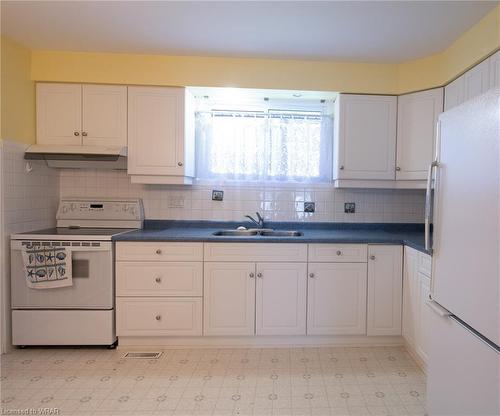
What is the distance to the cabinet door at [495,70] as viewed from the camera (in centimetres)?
174

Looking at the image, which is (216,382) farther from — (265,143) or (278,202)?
(265,143)

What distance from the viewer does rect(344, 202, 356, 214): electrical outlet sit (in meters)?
2.86

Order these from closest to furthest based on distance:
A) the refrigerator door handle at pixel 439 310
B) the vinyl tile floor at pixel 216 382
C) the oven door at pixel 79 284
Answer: the refrigerator door handle at pixel 439 310
the vinyl tile floor at pixel 216 382
the oven door at pixel 79 284

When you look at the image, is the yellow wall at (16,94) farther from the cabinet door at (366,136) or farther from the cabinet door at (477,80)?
the cabinet door at (477,80)

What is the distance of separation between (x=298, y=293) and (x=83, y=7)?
2385mm

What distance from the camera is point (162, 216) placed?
111 inches

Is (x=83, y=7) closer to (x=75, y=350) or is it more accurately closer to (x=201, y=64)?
(x=201, y=64)

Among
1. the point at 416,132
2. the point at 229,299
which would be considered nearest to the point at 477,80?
the point at 416,132

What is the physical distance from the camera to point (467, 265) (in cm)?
120

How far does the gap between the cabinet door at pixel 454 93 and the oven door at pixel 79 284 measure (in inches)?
107

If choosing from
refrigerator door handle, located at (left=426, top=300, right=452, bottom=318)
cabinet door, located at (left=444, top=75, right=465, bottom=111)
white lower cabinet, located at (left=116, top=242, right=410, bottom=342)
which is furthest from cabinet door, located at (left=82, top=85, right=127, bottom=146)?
cabinet door, located at (left=444, top=75, right=465, bottom=111)

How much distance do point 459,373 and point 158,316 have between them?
6.14 feet

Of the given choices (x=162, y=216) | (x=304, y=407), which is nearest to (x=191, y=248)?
(x=162, y=216)

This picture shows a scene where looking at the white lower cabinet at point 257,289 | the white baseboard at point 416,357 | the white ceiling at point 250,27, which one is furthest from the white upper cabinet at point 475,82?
the white baseboard at point 416,357
